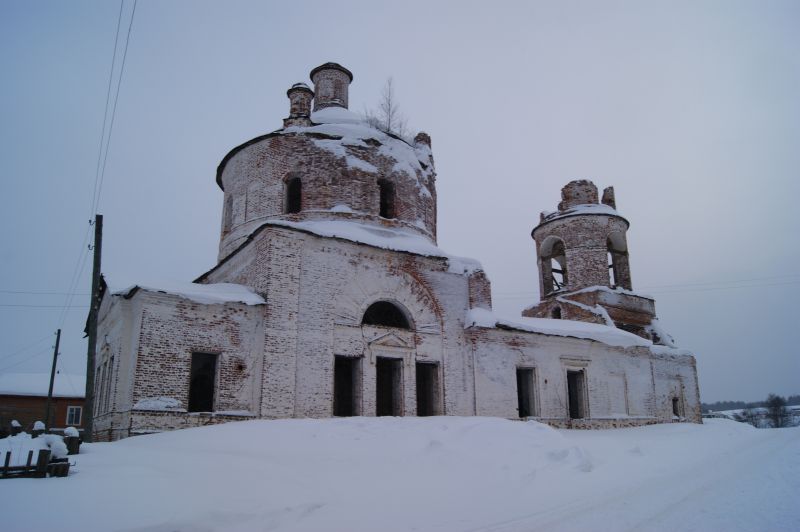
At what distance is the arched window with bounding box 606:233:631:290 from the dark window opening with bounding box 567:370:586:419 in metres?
6.37

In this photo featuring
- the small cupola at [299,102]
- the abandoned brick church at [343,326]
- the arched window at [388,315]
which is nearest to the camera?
the abandoned brick church at [343,326]

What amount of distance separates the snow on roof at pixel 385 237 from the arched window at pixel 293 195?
3.79 ft

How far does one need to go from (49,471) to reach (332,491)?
3.12 m

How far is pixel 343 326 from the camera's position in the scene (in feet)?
42.3

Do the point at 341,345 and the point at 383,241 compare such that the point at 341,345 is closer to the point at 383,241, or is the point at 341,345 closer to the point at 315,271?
the point at 315,271

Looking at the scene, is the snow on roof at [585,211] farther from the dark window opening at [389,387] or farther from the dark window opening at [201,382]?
the dark window opening at [201,382]

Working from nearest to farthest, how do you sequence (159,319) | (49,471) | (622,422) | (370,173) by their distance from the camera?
(49,471)
(159,319)
(370,173)
(622,422)

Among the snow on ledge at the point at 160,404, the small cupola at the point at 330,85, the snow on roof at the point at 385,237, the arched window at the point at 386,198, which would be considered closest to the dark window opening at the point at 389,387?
the snow on roof at the point at 385,237

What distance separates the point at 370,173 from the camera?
53.6ft

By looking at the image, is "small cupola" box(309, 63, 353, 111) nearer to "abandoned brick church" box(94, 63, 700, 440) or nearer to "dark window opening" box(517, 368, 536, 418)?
"abandoned brick church" box(94, 63, 700, 440)

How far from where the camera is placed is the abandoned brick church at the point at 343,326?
1112 centimetres

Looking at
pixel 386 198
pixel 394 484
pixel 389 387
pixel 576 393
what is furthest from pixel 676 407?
pixel 394 484

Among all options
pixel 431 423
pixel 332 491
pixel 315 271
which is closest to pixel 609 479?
pixel 431 423

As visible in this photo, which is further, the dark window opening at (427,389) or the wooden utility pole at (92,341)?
the dark window opening at (427,389)
